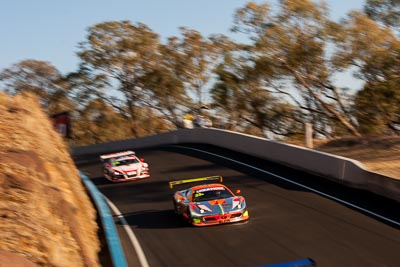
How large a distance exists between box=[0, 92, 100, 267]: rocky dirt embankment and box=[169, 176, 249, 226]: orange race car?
2.74m

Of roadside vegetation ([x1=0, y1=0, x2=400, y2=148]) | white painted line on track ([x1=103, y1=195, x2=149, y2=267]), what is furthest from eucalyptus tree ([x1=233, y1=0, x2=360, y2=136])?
white painted line on track ([x1=103, y1=195, x2=149, y2=267])

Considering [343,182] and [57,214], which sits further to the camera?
[343,182]

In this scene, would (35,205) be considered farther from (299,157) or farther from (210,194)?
(299,157)

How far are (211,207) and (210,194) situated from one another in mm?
876

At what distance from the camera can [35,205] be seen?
34.3 feet

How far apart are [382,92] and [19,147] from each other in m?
33.3

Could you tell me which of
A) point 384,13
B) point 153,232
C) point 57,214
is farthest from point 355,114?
point 57,214

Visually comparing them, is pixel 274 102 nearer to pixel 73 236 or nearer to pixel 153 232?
pixel 153 232

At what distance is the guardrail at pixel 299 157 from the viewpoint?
1786cm

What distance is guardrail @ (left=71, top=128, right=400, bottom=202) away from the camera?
58.6ft

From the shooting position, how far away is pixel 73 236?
11016 mm

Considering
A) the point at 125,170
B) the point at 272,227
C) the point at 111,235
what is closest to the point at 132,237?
the point at 111,235

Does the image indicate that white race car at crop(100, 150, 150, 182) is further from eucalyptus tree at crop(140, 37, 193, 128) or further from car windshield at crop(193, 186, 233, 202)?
eucalyptus tree at crop(140, 37, 193, 128)

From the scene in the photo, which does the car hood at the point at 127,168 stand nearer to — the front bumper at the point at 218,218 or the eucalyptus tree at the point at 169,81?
the front bumper at the point at 218,218
